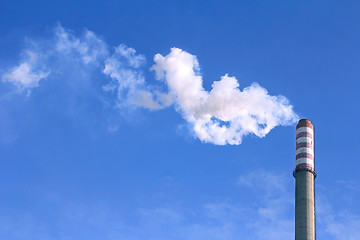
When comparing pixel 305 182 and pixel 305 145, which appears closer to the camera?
pixel 305 182

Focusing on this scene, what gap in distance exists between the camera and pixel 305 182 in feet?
222

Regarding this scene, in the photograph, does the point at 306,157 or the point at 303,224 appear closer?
the point at 303,224

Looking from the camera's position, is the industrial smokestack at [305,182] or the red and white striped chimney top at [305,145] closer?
the industrial smokestack at [305,182]

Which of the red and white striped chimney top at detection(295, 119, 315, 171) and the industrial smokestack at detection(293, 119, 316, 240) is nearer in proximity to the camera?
the industrial smokestack at detection(293, 119, 316, 240)

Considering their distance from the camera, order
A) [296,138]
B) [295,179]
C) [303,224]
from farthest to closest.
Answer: [296,138] < [295,179] < [303,224]

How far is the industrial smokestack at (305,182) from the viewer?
64675 mm

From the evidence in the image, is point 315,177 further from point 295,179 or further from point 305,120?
point 305,120

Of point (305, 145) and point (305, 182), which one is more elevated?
point (305, 145)

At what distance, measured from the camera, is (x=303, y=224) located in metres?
64.6

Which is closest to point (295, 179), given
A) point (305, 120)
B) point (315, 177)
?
point (315, 177)

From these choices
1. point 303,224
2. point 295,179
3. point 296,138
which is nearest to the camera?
point 303,224

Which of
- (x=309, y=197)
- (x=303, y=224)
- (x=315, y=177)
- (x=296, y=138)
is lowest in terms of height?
(x=303, y=224)

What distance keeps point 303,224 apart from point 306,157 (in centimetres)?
1077

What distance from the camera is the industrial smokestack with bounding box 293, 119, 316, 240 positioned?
64.7m
